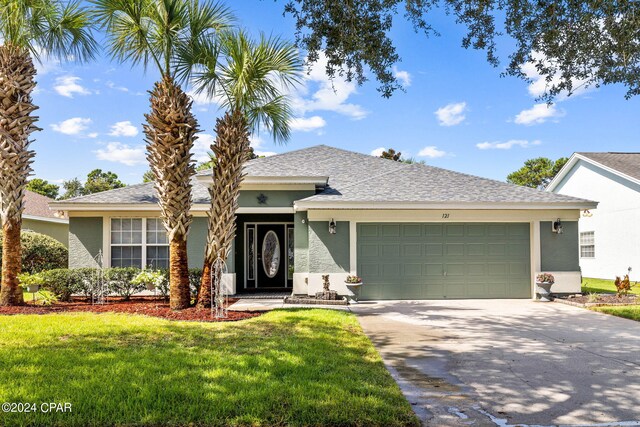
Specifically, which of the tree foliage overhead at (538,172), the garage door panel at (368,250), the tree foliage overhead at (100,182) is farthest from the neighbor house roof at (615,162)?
the tree foliage overhead at (100,182)

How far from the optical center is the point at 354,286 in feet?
37.5

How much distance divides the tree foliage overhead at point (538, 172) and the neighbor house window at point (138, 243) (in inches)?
1359

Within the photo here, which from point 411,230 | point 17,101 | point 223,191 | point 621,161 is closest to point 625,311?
point 411,230

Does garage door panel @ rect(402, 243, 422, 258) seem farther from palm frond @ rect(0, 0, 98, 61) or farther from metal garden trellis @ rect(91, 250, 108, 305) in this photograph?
palm frond @ rect(0, 0, 98, 61)

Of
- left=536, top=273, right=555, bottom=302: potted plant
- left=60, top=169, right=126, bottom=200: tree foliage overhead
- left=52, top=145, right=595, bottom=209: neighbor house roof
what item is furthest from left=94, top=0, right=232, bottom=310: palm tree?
left=60, top=169, right=126, bottom=200: tree foliage overhead

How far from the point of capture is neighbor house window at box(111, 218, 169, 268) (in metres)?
13.1

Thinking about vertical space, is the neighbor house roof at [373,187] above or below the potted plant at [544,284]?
above

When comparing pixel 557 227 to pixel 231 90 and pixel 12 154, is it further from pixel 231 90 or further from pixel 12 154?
pixel 12 154

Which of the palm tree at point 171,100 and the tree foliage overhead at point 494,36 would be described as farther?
the palm tree at point 171,100

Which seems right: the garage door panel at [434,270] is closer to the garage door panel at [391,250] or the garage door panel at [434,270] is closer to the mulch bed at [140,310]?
the garage door panel at [391,250]

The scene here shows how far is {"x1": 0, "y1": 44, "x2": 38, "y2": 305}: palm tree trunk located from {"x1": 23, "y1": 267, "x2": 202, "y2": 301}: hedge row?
50.5 inches

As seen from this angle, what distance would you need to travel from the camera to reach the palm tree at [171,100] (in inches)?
346

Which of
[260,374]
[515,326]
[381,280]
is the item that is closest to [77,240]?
[381,280]

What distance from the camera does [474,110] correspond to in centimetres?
2241
